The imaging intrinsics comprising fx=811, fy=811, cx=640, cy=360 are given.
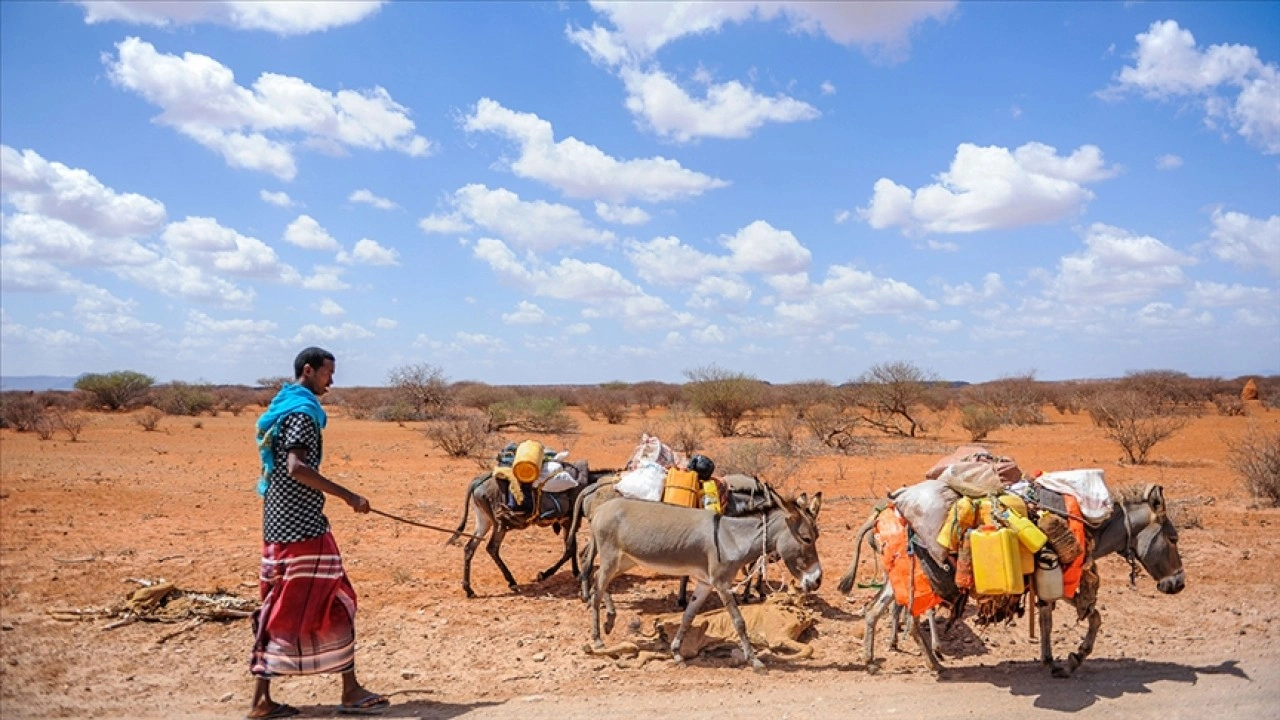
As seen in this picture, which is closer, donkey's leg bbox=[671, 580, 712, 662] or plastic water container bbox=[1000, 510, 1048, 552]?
plastic water container bbox=[1000, 510, 1048, 552]

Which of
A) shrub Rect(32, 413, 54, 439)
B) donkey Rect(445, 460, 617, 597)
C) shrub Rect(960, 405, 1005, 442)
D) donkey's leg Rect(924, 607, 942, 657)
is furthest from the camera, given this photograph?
shrub Rect(960, 405, 1005, 442)

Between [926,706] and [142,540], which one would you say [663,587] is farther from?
[142,540]

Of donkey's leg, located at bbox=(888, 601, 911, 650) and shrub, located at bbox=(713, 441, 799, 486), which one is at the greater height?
shrub, located at bbox=(713, 441, 799, 486)

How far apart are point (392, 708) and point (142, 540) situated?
871 cm

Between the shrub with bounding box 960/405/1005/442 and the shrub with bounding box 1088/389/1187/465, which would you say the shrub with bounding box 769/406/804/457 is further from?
the shrub with bounding box 1088/389/1187/465

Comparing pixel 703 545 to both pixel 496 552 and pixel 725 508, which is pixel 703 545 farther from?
pixel 496 552

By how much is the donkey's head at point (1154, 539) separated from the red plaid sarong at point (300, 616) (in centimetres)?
643

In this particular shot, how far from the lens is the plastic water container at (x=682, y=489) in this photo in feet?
29.9

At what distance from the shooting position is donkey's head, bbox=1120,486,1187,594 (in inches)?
270

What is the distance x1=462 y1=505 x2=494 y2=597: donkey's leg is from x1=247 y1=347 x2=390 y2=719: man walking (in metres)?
3.84

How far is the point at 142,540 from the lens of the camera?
498 inches

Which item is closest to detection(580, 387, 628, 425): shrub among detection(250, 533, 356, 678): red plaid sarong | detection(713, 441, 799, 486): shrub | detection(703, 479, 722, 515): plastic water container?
detection(713, 441, 799, 486): shrub

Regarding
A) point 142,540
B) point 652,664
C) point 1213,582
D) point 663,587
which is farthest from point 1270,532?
point 142,540

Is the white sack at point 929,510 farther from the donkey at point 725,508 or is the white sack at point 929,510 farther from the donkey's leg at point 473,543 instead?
the donkey's leg at point 473,543
